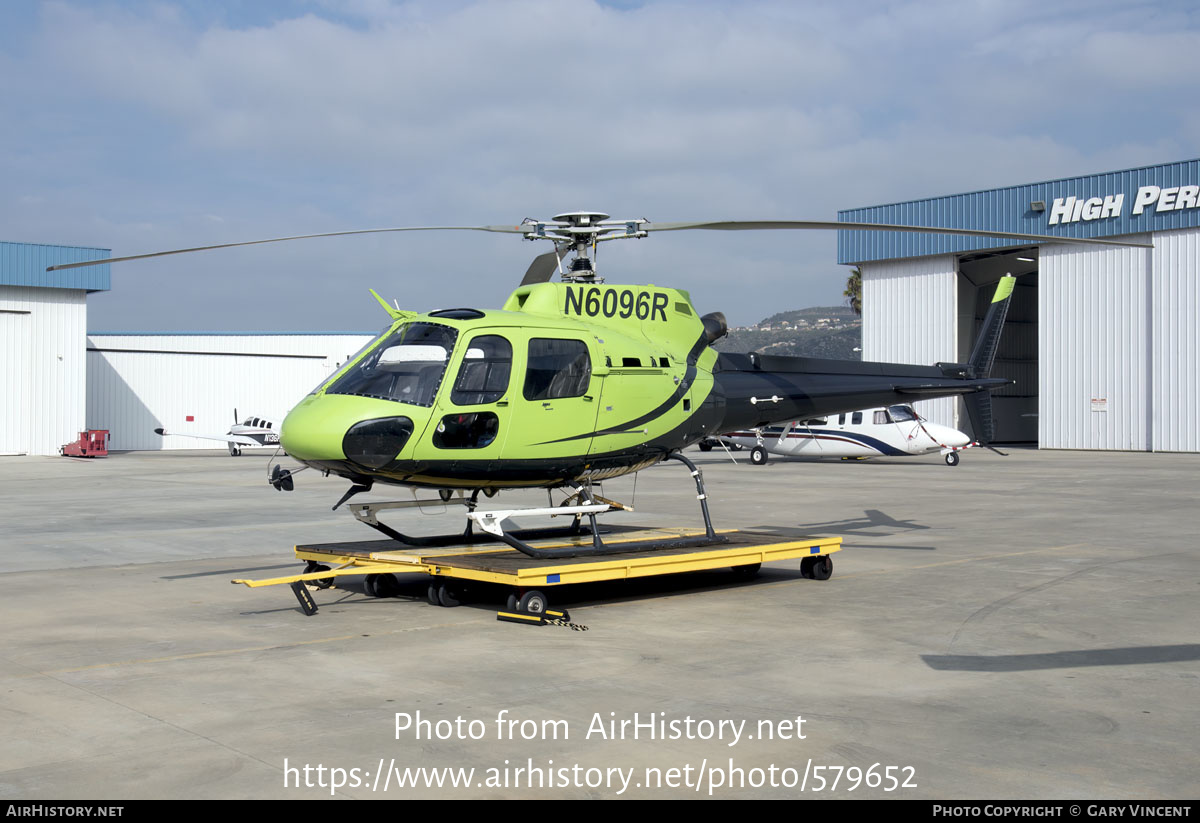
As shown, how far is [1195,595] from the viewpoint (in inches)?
A: 406

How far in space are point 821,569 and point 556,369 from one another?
141 inches

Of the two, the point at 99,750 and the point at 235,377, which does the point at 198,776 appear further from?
the point at 235,377

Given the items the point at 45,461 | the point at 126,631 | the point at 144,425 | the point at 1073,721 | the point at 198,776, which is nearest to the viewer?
the point at 198,776

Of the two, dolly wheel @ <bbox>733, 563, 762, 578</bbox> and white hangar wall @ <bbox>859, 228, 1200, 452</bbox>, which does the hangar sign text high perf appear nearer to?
white hangar wall @ <bbox>859, 228, 1200, 452</bbox>

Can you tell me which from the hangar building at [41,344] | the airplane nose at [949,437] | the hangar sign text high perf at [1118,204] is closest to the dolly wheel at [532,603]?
the airplane nose at [949,437]

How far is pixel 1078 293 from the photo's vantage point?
40.8 metres

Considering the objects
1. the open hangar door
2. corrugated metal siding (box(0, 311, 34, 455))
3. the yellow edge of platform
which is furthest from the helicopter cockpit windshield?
the open hangar door

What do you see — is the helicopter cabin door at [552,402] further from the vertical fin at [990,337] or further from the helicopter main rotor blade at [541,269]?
the vertical fin at [990,337]

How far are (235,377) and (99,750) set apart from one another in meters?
49.4

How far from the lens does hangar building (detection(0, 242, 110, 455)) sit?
40.9 meters

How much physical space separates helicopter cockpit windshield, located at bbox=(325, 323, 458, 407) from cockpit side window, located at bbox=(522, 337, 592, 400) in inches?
32.0

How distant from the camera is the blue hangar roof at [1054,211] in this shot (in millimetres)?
37938

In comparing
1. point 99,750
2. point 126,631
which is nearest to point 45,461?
point 126,631

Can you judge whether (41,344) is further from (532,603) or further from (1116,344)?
(1116,344)
